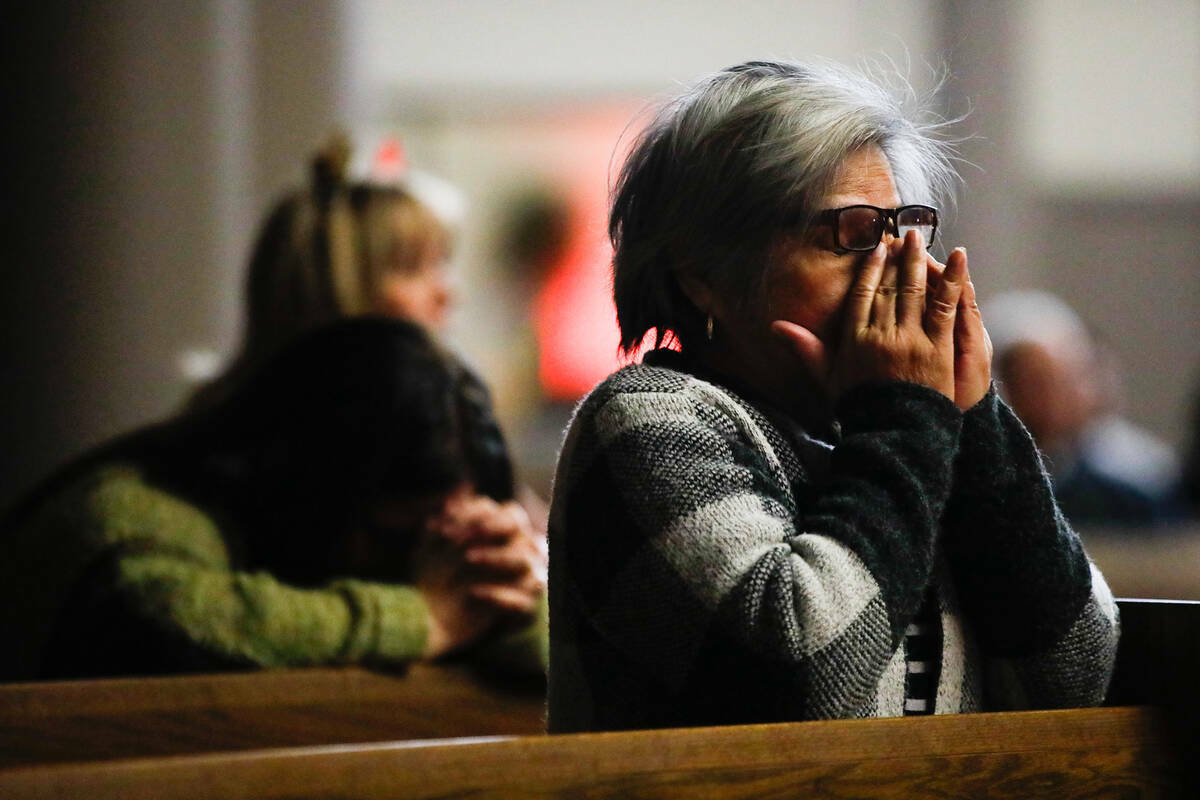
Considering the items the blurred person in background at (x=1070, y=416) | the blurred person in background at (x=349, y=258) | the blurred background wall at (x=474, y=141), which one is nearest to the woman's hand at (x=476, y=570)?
the blurred person in background at (x=349, y=258)

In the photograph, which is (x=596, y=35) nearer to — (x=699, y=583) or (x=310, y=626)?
(x=310, y=626)

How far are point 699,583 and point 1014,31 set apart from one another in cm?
561

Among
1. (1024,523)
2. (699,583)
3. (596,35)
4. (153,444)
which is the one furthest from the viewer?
(596,35)

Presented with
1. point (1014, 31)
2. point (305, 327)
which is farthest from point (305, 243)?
point (1014, 31)

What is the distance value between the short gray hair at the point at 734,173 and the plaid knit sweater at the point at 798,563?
0.25 feet

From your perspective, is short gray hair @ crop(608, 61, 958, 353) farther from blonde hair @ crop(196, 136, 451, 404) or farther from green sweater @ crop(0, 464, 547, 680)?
blonde hair @ crop(196, 136, 451, 404)

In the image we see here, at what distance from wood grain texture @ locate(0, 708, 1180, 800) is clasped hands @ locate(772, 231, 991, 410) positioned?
26cm

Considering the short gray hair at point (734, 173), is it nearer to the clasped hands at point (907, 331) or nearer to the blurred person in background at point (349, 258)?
the clasped hands at point (907, 331)

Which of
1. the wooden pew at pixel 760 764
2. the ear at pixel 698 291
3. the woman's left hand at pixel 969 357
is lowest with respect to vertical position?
the wooden pew at pixel 760 764

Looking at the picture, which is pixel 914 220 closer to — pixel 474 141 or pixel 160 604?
pixel 160 604

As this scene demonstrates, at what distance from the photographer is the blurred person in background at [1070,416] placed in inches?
146

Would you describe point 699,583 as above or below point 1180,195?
above

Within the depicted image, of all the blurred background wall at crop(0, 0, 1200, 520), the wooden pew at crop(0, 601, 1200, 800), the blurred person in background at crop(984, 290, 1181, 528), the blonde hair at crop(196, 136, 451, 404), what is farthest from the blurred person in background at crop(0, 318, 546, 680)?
the blurred background wall at crop(0, 0, 1200, 520)

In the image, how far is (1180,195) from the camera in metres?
6.31
